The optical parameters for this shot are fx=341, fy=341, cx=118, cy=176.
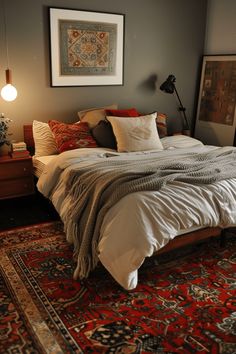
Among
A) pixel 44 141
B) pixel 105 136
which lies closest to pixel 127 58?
pixel 105 136

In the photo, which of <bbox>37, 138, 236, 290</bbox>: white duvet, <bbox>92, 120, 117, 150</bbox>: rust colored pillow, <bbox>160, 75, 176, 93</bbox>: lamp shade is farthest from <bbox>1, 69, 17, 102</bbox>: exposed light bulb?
<bbox>160, 75, 176, 93</bbox>: lamp shade

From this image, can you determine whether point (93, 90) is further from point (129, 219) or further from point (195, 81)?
point (129, 219)

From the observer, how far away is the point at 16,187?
3.54m

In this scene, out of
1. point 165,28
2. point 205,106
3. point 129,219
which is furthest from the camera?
point 205,106

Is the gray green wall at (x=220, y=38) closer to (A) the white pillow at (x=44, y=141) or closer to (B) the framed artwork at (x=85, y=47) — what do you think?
(B) the framed artwork at (x=85, y=47)

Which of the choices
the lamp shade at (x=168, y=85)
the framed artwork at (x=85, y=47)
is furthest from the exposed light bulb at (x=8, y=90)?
the lamp shade at (x=168, y=85)

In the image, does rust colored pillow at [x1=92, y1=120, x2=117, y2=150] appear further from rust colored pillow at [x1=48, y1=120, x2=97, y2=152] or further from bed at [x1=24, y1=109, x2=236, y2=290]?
bed at [x1=24, y1=109, x2=236, y2=290]

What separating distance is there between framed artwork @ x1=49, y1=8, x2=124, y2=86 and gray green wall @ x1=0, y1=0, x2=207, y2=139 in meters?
0.08

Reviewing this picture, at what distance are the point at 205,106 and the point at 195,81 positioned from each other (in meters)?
0.40

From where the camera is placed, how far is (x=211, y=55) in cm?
462

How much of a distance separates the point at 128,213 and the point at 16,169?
1723mm

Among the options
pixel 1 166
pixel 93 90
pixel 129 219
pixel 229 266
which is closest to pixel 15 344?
pixel 129 219

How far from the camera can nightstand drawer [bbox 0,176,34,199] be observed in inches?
137

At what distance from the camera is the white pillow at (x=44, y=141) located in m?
3.61
